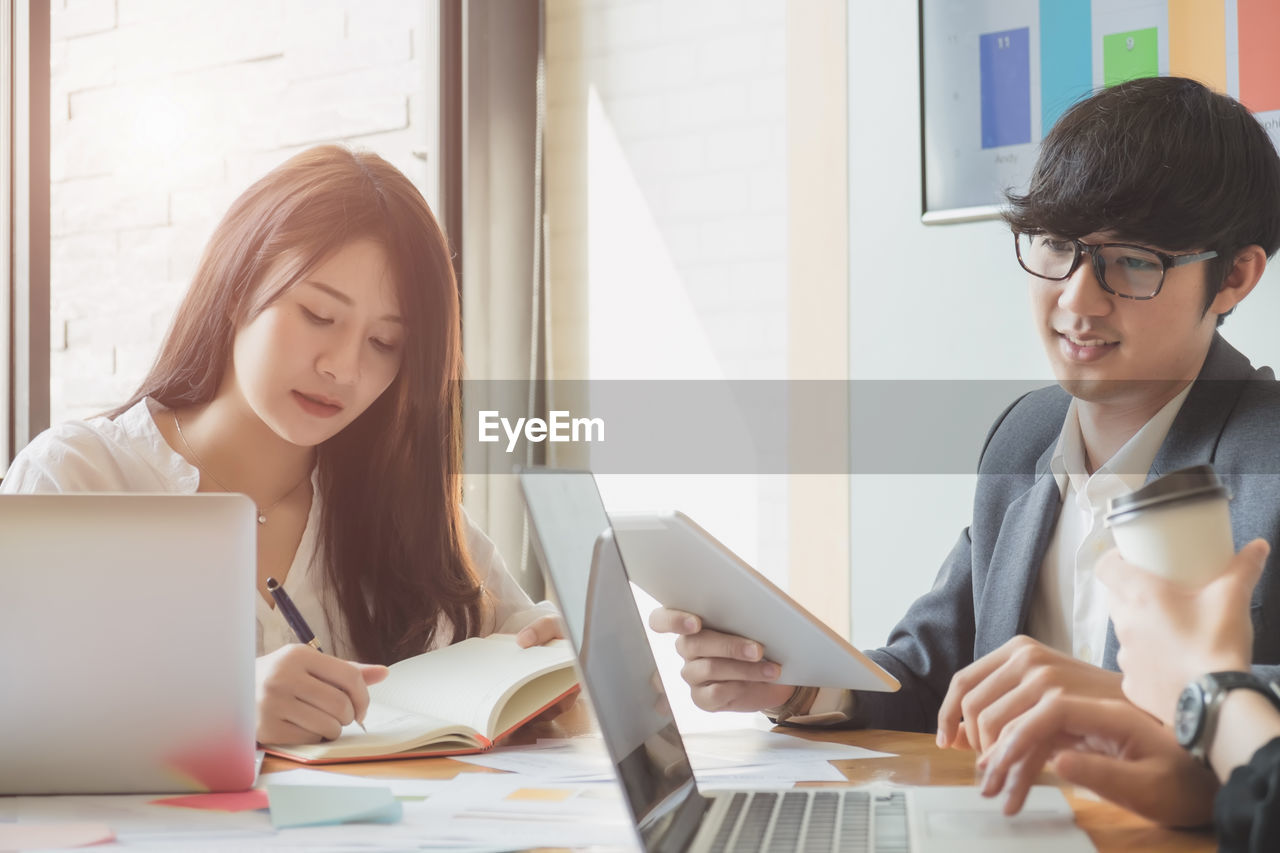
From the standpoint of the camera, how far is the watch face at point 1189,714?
2.40ft

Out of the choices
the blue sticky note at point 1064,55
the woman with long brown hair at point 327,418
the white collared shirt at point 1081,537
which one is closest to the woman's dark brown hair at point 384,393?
the woman with long brown hair at point 327,418

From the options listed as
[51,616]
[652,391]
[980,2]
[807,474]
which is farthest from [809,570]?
[51,616]

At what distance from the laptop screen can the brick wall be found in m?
1.55

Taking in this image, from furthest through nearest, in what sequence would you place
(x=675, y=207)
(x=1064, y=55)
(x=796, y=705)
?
1. (x=675, y=207)
2. (x=1064, y=55)
3. (x=796, y=705)

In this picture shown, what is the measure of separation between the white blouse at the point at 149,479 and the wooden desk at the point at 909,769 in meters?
0.41

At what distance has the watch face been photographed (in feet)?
2.40

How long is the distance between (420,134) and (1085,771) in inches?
83.3

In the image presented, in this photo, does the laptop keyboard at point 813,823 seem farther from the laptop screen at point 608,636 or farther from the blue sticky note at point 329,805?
the blue sticky note at point 329,805

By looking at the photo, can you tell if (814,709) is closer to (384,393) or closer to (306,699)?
(306,699)

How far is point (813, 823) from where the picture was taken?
2.50ft

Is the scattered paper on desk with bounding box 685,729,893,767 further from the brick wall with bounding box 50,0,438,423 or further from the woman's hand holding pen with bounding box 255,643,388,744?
the brick wall with bounding box 50,0,438,423

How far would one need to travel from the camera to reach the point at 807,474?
7.53 feet

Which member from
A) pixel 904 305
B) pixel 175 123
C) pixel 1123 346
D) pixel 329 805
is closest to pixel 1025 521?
pixel 1123 346

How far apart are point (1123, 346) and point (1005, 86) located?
3.04 ft
